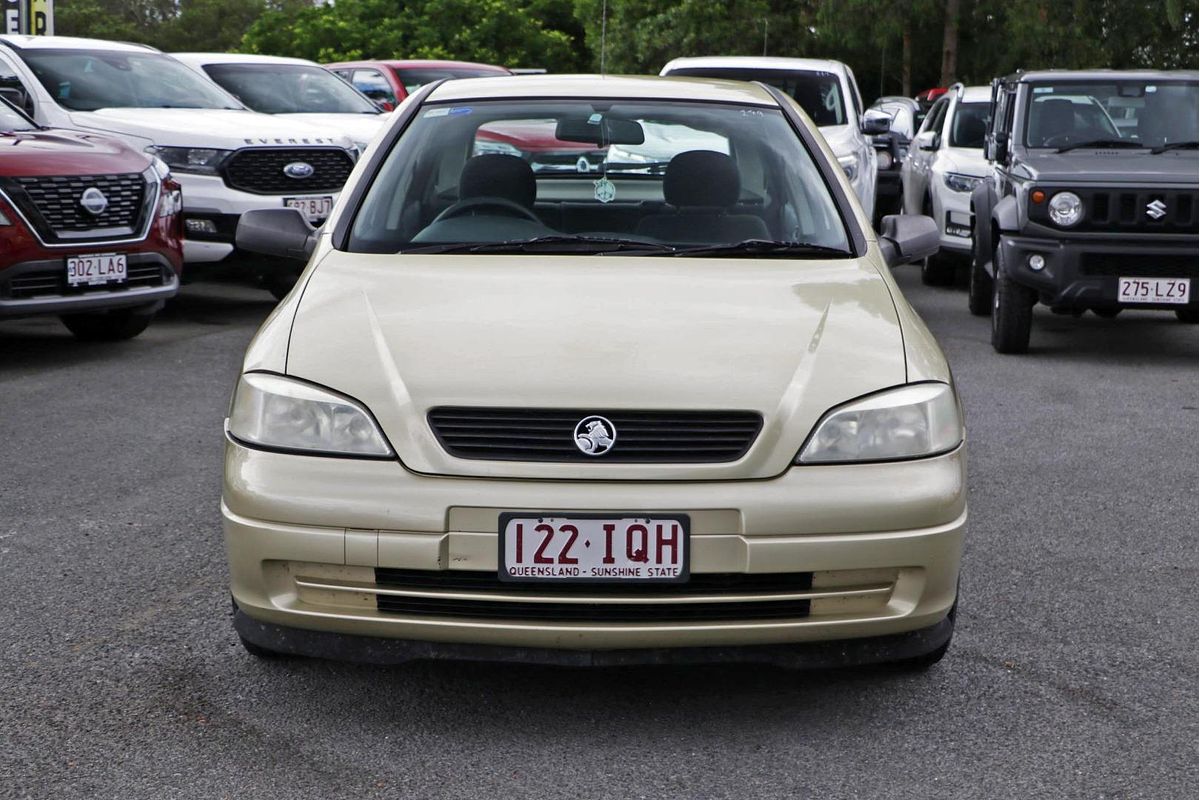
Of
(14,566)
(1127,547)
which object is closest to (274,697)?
(14,566)

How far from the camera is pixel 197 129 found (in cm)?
1010

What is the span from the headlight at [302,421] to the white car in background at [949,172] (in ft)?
27.3

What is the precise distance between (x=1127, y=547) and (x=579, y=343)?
249cm

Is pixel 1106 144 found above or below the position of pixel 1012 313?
above

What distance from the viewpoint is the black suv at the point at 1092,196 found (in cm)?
857

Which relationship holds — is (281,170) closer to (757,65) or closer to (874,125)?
(757,65)

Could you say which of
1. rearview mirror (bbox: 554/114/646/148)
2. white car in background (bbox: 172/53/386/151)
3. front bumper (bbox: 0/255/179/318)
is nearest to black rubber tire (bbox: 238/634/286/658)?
rearview mirror (bbox: 554/114/646/148)

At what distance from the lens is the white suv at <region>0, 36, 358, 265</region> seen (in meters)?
9.97

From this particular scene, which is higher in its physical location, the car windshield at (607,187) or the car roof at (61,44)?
the car roof at (61,44)

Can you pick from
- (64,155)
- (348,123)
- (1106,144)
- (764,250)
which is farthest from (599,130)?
(348,123)

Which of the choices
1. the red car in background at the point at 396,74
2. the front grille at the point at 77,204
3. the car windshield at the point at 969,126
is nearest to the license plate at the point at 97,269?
the front grille at the point at 77,204

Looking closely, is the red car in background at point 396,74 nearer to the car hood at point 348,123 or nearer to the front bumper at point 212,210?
the car hood at point 348,123

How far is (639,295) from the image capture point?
3744 millimetres

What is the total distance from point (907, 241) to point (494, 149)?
4.54ft
